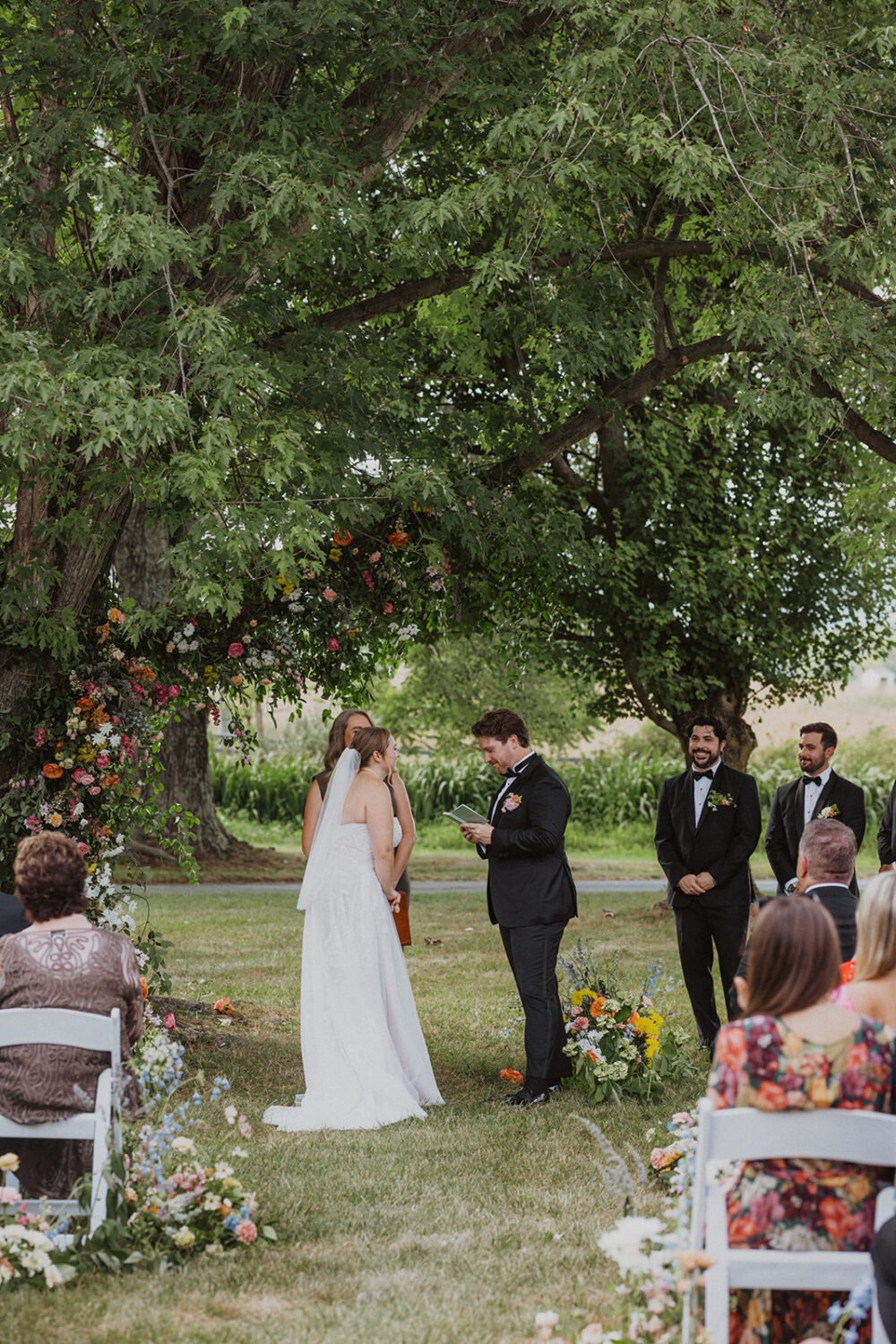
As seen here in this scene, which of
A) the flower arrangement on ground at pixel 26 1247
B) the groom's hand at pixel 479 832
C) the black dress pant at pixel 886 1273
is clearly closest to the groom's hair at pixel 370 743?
the groom's hand at pixel 479 832

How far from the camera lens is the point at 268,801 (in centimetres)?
2811

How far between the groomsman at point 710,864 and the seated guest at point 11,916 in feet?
12.8

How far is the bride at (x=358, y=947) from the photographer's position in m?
7.45

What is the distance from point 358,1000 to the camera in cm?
753

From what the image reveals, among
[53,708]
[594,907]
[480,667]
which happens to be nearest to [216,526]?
[53,708]

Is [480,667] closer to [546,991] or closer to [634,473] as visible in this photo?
[634,473]

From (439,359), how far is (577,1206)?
9.04 metres

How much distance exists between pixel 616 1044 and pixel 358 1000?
1445 millimetres

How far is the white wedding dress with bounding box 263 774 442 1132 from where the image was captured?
24.1ft

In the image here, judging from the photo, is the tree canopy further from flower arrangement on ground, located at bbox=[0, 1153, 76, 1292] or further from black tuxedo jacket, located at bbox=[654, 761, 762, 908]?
flower arrangement on ground, located at bbox=[0, 1153, 76, 1292]

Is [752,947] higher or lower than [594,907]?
higher

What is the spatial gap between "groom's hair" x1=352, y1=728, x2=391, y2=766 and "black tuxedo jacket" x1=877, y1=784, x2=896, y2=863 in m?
2.94

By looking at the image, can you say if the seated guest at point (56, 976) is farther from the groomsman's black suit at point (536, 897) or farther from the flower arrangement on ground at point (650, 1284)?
the groomsman's black suit at point (536, 897)

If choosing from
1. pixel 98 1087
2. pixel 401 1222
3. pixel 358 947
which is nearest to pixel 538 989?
pixel 358 947
